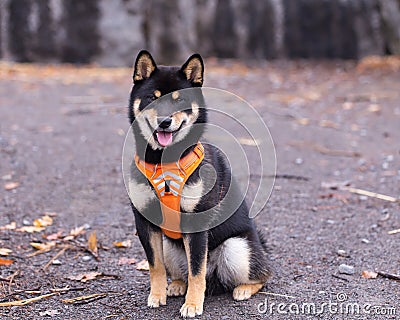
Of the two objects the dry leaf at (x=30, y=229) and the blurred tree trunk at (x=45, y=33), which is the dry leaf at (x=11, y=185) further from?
the blurred tree trunk at (x=45, y=33)

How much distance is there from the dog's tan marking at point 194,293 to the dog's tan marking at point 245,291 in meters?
0.30

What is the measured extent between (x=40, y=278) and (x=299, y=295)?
5.64 ft

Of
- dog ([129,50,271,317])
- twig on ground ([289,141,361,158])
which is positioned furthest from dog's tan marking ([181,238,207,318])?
twig on ground ([289,141,361,158])

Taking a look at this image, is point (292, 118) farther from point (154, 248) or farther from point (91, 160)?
point (154, 248)

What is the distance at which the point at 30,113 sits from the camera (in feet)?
30.1

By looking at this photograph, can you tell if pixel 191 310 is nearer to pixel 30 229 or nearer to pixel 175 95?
pixel 175 95

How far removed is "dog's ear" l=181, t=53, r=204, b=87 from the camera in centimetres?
361

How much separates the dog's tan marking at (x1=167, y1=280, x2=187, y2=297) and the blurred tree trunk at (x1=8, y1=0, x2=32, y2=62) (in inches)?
422

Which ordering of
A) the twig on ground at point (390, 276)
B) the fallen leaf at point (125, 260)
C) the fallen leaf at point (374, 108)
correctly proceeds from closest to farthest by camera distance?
the twig on ground at point (390, 276), the fallen leaf at point (125, 260), the fallen leaf at point (374, 108)

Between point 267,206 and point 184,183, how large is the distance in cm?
237

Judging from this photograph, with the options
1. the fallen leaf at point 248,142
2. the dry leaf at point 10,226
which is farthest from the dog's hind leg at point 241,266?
the fallen leaf at point 248,142

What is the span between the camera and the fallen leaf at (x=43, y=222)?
5.20 meters

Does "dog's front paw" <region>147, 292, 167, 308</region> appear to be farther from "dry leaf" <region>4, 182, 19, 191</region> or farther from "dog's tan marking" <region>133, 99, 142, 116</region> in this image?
"dry leaf" <region>4, 182, 19, 191</region>

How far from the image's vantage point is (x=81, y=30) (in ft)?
44.7
